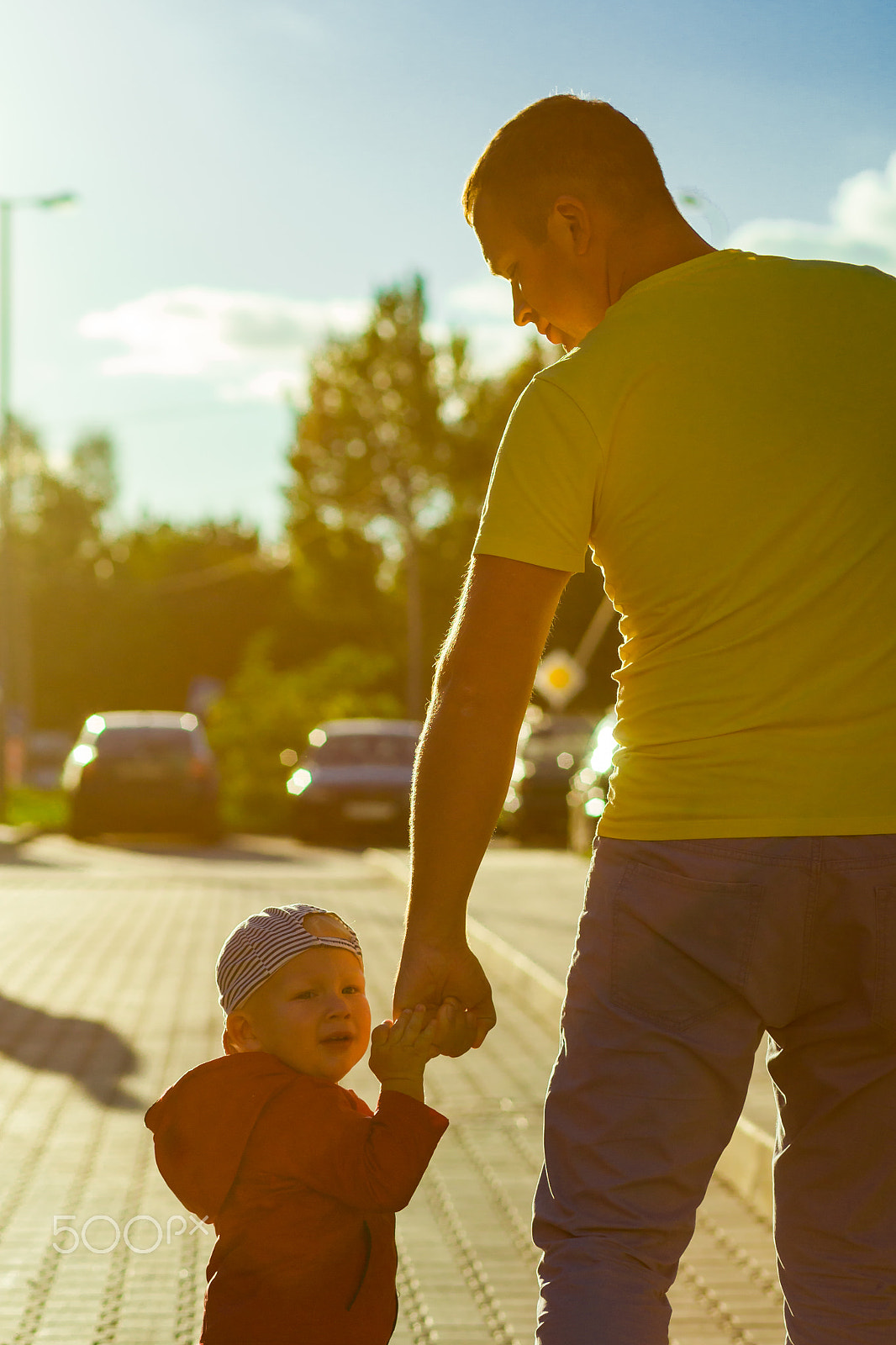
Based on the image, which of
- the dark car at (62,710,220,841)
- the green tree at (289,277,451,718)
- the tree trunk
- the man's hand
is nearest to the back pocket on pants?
the man's hand

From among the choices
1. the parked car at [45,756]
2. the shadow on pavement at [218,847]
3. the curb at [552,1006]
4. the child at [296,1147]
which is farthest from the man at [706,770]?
the parked car at [45,756]

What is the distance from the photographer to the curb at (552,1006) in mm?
5402

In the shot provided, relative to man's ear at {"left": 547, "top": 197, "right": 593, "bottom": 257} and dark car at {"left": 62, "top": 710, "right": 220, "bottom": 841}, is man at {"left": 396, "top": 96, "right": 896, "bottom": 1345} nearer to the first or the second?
man's ear at {"left": 547, "top": 197, "right": 593, "bottom": 257}

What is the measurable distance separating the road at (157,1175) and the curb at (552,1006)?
6 centimetres

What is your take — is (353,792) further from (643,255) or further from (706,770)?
(706,770)

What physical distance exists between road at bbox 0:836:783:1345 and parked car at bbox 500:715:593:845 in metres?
12.1

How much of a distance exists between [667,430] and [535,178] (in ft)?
1.43

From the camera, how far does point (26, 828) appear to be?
26.8m

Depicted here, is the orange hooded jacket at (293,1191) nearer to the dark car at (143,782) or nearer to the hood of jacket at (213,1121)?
the hood of jacket at (213,1121)

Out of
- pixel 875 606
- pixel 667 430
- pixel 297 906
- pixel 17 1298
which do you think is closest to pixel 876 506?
pixel 875 606

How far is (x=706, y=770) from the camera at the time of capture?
231 centimetres

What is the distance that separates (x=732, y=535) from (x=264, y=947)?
94 cm

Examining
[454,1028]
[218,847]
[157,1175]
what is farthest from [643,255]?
[218,847]

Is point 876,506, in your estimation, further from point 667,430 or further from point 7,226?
point 7,226
